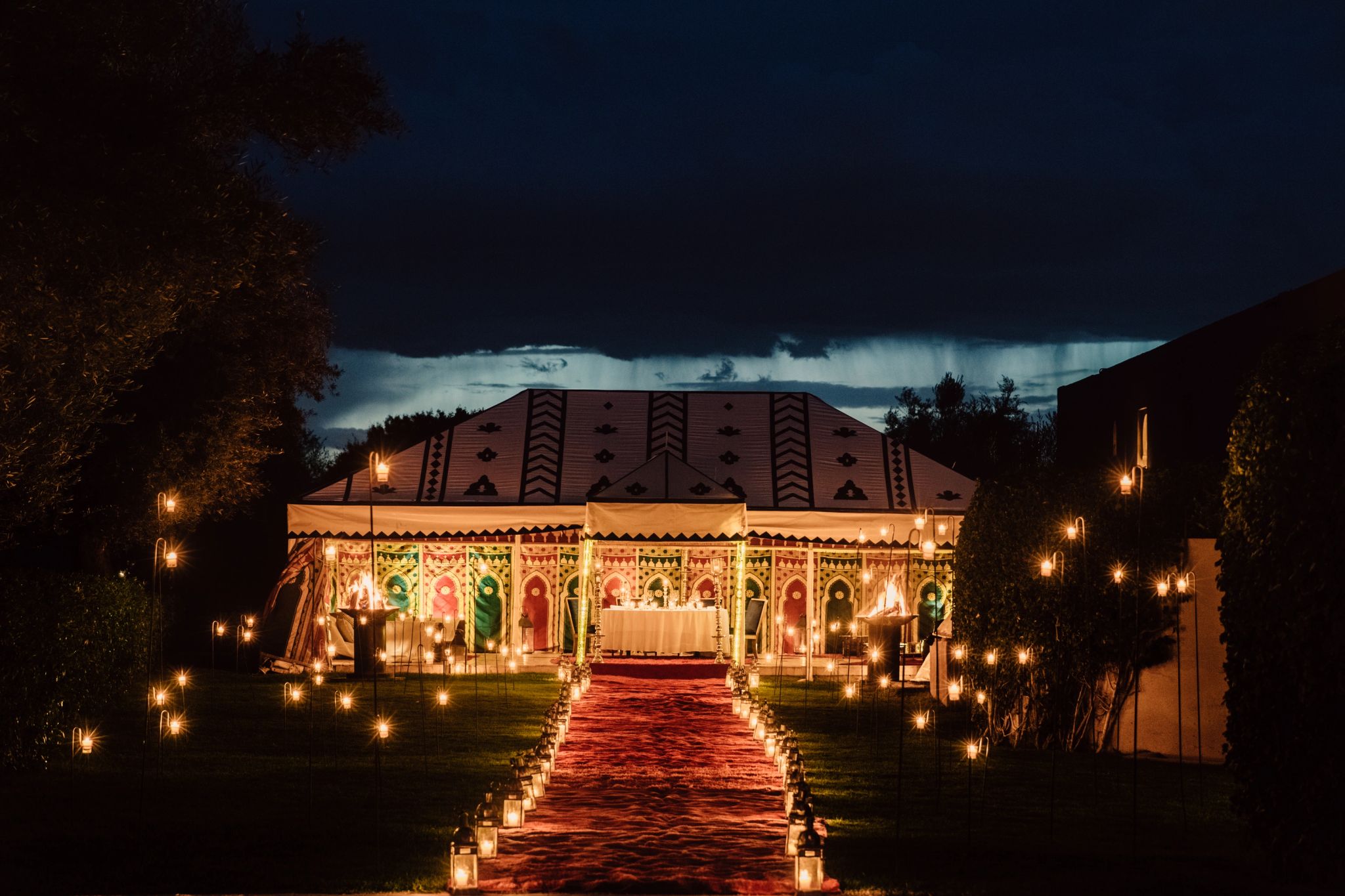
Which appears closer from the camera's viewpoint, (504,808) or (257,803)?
(504,808)

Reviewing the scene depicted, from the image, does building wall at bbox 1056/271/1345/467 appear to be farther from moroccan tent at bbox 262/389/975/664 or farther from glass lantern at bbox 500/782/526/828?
glass lantern at bbox 500/782/526/828

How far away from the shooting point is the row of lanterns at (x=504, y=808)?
5582mm

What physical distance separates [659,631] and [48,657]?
9.86m

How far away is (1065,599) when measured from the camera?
9.61m

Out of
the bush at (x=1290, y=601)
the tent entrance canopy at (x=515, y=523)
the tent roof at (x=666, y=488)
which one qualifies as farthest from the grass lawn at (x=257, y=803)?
the tent entrance canopy at (x=515, y=523)

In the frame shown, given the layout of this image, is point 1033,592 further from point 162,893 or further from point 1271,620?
point 162,893

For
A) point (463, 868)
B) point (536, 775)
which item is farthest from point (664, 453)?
point (463, 868)

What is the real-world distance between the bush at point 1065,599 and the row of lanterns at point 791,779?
57.4 inches

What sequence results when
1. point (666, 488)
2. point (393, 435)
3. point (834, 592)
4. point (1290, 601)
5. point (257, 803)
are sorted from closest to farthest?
point (1290, 601), point (257, 803), point (666, 488), point (834, 592), point (393, 435)

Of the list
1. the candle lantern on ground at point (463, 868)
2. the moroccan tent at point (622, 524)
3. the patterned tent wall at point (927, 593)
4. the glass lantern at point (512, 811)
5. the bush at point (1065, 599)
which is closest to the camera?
the candle lantern on ground at point (463, 868)

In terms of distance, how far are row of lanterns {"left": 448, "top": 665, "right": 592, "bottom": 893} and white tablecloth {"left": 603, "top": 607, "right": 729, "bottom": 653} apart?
265 inches

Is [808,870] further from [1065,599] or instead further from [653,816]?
[1065,599]

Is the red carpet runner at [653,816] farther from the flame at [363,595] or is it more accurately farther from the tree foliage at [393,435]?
the tree foliage at [393,435]

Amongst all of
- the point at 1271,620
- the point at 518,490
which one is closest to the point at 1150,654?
the point at 1271,620
